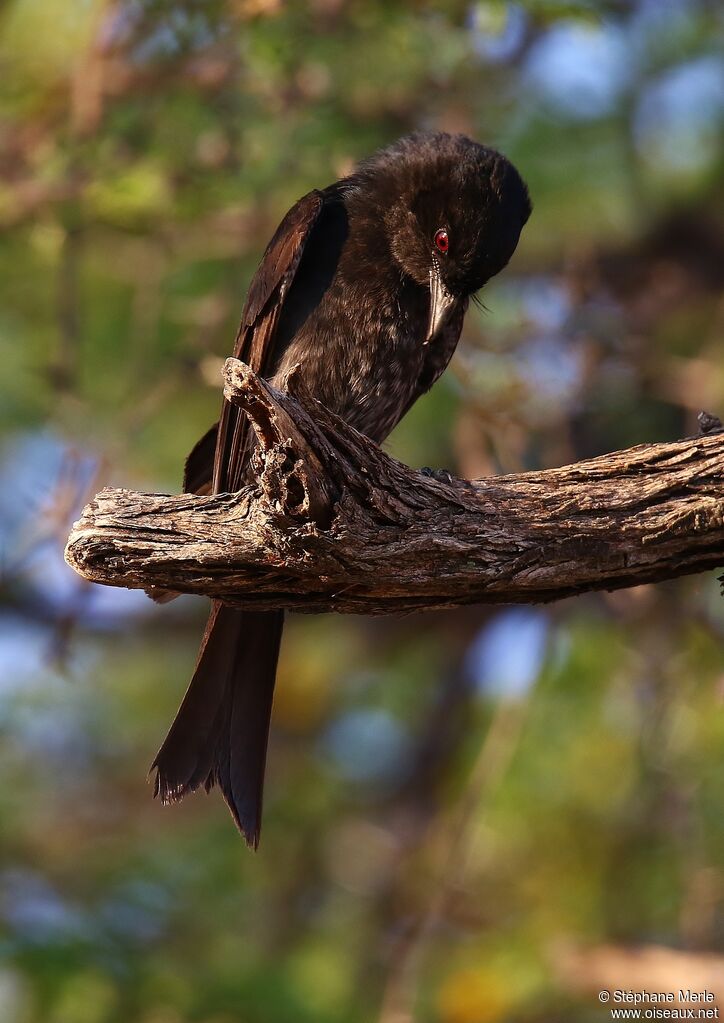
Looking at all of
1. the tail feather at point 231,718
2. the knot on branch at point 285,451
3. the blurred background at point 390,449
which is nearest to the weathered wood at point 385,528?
the knot on branch at point 285,451

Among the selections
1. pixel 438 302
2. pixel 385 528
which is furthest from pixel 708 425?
pixel 438 302

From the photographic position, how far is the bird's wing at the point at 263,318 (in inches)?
164

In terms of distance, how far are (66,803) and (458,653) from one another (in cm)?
305

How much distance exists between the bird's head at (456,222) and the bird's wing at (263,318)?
308mm

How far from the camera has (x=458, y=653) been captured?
881 cm

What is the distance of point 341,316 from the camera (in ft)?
13.9

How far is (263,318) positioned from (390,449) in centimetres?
217

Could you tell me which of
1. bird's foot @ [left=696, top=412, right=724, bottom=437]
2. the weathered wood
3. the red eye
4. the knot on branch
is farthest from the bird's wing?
bird's foot @ [left=696, top=412, right=724, bottom=437]

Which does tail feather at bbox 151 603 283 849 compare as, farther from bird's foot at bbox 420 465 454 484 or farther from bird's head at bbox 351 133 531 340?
bird's head at bbox 351 133 531 340

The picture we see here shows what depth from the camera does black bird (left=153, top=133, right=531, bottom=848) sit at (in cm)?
414

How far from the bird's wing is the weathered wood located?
976mm

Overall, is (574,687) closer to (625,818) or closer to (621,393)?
(625,818)

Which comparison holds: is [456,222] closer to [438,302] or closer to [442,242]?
[442,242]

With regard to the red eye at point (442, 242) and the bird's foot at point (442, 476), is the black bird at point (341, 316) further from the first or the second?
the bird's foot at point (442, 476)
